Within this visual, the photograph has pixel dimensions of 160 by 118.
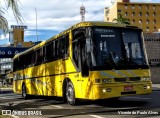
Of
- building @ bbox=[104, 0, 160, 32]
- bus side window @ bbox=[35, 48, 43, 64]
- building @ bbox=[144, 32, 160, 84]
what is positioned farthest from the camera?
building @ bbox=[104, 0, 160, 32]

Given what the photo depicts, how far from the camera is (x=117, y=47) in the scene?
13.1m

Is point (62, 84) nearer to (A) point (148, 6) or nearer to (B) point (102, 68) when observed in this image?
(B) point (102, 68)

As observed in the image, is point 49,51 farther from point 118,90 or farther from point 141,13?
point 141,13

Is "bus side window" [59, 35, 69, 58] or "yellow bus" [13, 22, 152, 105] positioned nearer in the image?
"yellow bus" [13, 22, 152, 105]

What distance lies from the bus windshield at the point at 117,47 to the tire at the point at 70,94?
7.15 ft

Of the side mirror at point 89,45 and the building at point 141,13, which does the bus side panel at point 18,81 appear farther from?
the building at point 141,13

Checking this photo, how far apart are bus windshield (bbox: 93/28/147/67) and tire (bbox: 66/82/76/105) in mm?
2180

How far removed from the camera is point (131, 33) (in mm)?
13695

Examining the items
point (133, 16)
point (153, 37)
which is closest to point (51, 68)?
point (153, 37)

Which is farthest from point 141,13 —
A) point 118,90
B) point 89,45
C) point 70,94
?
point 118,90

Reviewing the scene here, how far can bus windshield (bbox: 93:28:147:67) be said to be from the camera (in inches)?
508

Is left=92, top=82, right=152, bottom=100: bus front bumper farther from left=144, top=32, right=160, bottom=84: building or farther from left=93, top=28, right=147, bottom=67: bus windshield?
left=144, top=32, right=160, bottom=84: building

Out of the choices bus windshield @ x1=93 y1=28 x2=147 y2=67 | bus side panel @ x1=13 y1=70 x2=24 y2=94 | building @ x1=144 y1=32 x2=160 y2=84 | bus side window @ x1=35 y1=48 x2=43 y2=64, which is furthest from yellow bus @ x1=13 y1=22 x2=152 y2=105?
building @ x1=144 y1=32 x2=160 y2=84

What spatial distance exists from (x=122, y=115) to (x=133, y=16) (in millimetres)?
119801
